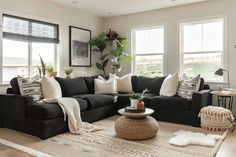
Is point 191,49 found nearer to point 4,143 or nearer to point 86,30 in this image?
point 86,30

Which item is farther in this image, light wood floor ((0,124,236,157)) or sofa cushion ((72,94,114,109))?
sofa cushion ((72,94,114,109))

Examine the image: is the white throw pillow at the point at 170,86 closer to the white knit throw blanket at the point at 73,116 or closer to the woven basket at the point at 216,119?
the woven basket at the point at 216,119

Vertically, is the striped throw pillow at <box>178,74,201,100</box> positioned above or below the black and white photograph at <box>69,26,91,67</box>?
below

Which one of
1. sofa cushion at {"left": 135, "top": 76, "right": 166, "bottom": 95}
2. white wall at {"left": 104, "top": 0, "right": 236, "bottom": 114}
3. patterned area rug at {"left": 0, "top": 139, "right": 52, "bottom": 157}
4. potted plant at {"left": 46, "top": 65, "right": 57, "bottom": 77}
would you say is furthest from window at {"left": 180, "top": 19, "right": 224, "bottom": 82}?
patterned area rug at {"left": 0, "top": 139, "right": 52, "bottom": 157}

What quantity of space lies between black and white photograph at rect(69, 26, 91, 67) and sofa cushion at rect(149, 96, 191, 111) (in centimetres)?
233

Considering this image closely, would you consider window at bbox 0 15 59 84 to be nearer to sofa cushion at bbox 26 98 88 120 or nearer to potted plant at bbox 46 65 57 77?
potted plant at bbox 46 65 57 77

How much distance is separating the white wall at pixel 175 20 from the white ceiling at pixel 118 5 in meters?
0.19

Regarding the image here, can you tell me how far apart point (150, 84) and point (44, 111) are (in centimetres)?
264

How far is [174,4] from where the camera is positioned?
4980mm

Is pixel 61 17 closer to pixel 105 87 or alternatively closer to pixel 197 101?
pixel 105 87

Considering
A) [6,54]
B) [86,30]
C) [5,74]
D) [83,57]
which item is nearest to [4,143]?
[5,74]

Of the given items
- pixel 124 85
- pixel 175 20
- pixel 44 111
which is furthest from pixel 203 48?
pixel 44 111

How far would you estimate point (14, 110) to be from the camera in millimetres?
3396

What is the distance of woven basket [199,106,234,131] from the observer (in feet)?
11.3
